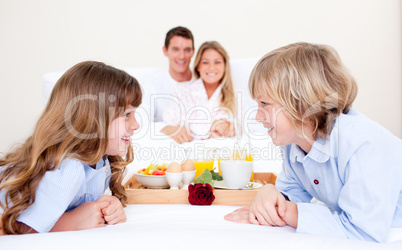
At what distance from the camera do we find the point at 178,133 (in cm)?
233

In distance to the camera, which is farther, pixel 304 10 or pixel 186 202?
pixel 304 10

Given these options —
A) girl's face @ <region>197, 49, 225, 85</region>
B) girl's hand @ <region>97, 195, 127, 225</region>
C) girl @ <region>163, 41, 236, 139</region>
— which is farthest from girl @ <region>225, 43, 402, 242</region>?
girl's face @ <region>197, 49, 225, 85</region>

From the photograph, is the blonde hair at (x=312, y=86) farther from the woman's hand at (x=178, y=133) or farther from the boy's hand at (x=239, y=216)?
the woman's hand at (x=178, y=133)

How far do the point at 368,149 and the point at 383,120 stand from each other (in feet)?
9.65

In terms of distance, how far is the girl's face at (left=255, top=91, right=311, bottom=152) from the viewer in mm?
1027

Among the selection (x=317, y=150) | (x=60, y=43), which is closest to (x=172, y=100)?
(x=60, y=43)

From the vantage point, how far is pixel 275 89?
3.30ft

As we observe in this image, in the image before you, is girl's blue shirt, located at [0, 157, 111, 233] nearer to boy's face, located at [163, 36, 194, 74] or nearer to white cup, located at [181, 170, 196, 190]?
white cup, located at [181, 170, 196, 190]

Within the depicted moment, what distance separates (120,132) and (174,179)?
278mm

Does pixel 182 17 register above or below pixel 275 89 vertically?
above

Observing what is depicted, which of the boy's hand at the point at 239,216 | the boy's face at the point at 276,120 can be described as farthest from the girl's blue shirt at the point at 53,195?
the boy's face at the point at 276,120

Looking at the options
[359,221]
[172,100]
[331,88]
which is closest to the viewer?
[359,221]

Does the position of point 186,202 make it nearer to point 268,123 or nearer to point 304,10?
point 268,123

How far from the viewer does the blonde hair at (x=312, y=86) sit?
3.20 feet
